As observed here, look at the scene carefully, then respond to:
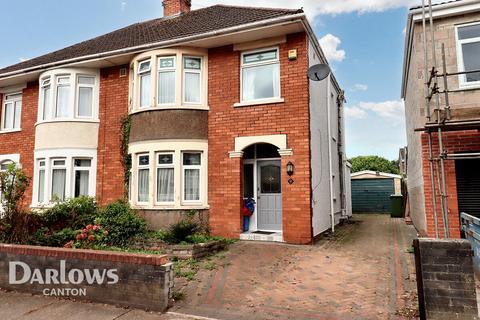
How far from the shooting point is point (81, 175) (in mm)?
11906

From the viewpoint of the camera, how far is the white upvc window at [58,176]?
11781mm

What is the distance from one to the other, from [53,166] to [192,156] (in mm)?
5225

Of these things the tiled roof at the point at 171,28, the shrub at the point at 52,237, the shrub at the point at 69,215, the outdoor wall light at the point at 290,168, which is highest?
the tiled roof at the point at 171,28

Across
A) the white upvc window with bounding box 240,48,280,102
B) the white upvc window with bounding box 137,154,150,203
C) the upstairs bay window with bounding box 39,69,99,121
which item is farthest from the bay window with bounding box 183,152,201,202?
the upstairs bay window with bounding box 39,69,99,121

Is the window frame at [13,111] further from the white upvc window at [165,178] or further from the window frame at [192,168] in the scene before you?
the window frame at [192,168]

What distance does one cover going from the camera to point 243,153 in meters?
10.1

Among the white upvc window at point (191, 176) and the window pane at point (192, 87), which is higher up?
the window pane at point (192, 87)

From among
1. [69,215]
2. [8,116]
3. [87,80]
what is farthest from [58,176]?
[8,116]

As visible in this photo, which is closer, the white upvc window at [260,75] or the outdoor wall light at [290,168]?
the outdoor wall light at [290,168]

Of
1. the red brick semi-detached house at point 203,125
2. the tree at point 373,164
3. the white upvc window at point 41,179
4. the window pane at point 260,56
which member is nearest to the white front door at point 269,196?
the red brick semi-detached house at point 203,125

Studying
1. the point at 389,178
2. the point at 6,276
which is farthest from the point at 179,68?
the point at 389,178

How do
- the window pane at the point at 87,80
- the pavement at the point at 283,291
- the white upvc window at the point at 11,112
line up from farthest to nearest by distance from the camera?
the white upvc window at the point at 11,112 → the window pane at the point at 87,80 → the pavement at the point at 283,291

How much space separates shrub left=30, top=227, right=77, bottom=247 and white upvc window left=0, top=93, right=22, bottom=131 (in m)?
7.00

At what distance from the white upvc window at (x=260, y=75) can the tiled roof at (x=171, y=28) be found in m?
1.01
